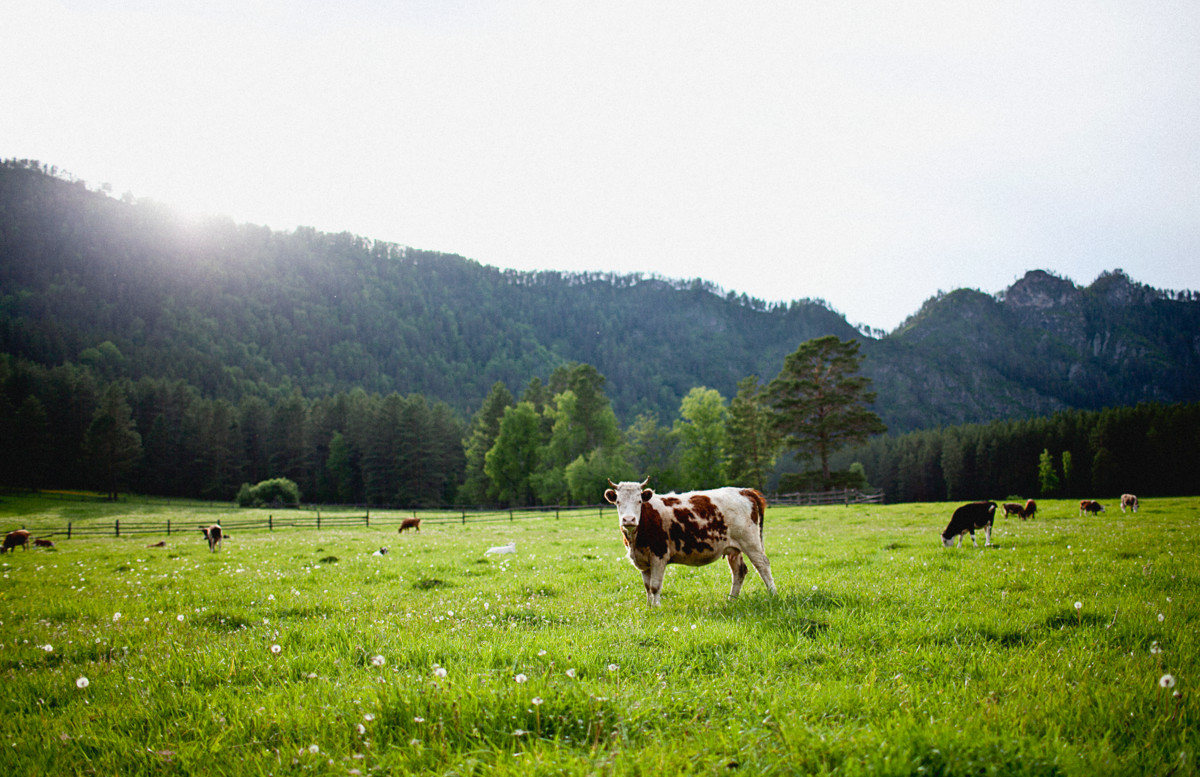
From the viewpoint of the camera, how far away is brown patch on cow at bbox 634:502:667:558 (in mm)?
8094

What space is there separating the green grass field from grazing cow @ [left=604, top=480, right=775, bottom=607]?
0.57 metres

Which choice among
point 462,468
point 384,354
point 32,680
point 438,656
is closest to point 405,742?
point 438,656

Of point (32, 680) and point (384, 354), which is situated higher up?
point (384, 354)

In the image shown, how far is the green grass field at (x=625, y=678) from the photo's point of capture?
2932 mm

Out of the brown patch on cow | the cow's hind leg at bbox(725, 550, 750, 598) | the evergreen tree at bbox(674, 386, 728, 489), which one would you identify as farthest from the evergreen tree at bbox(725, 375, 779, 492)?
the brown patch on cow

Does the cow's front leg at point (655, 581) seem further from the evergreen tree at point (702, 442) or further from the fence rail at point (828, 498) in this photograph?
the evergreen tree at point (702, 442)

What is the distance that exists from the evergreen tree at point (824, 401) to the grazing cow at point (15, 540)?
50.8 m

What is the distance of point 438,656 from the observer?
188 inches

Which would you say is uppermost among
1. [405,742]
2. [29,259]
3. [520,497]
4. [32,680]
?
[29,259]

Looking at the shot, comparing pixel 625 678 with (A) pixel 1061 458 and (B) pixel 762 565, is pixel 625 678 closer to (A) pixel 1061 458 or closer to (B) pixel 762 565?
(B) pixel 762 565

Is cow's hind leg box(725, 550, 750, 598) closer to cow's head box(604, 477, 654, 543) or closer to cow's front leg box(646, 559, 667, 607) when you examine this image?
cow's front leg box(646, 559, 667, 607)

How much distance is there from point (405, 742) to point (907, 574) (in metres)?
9.26

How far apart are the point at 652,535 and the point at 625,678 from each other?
4164mm

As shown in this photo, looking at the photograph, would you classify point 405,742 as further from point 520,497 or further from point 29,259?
point 29,259
